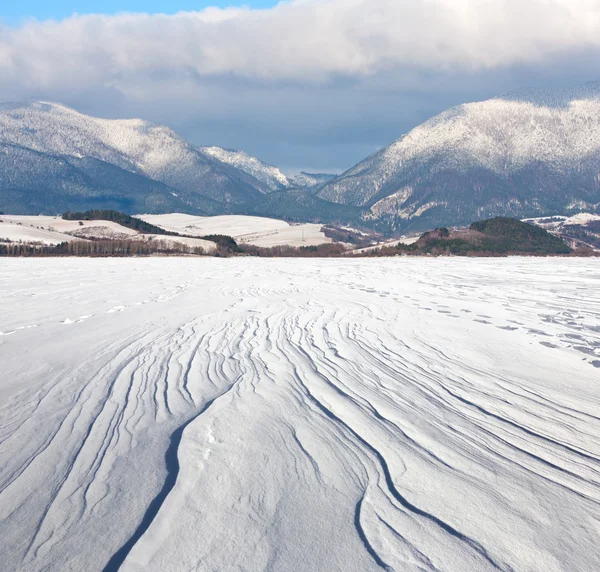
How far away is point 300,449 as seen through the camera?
17.1 feet

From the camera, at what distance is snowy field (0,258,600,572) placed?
360cm

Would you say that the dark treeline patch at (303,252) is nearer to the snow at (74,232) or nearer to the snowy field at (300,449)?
the snow at (74,232)

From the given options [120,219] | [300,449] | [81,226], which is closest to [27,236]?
[81,226]

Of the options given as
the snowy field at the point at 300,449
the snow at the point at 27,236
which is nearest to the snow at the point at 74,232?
the snow at the point at 27,236

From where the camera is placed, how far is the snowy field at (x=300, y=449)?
3.60 m

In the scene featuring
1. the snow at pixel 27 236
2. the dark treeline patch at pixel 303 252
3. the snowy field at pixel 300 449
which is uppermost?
the snowy field at pixel 300 449

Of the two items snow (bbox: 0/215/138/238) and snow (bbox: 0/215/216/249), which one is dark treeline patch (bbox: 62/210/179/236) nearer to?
snow (bbox: 0/215/138/238)

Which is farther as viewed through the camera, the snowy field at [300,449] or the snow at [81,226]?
the snow at [81,226]

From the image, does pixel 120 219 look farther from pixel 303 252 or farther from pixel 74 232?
pixel 303 252

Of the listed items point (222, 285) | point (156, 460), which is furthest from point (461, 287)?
point (156, 460)

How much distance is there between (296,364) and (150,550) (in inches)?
200

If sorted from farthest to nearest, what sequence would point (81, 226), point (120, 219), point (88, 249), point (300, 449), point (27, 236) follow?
point (120, 219), point (81, 226), point (27, 236), point (88, 249), point (300, 449)

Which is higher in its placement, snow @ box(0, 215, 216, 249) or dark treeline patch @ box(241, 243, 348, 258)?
snow @ box(0, 215, 216, 249)

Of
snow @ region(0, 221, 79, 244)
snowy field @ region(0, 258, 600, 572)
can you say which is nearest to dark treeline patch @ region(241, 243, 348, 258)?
snow @ region(0, 221, 79, 244)
